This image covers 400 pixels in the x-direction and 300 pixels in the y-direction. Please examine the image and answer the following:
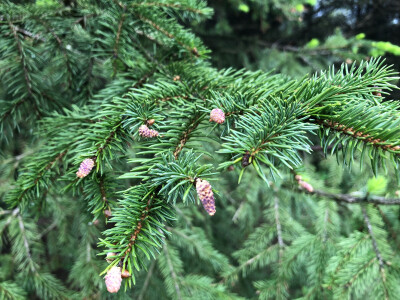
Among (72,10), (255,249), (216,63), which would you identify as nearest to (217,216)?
(255,249)

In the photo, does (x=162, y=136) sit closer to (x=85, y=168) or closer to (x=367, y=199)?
(x=85, y=168)

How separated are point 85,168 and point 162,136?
6.8 inches

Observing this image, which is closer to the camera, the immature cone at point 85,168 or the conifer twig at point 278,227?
the immature cone at point 85,168

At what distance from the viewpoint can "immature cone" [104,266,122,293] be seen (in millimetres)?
407

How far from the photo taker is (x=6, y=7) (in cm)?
75

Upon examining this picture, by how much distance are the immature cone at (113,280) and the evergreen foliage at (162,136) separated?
0.7 inches

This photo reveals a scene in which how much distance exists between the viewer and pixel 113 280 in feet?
1.35

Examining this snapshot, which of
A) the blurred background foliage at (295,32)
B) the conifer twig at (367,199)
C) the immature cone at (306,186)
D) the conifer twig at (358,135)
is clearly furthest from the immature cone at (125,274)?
the blurred background foliage at (295,32)

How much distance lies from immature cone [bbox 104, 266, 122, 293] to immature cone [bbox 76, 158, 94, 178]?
197 mm

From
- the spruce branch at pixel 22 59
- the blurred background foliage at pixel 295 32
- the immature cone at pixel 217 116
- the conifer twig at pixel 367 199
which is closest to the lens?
the immature cone at pixel 217 116

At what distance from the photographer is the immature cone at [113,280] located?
0.41 meters

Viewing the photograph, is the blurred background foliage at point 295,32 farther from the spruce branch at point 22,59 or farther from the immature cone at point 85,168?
the immature cone at point 85,168

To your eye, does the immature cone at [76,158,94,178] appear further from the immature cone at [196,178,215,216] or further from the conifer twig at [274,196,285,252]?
the conifer twig at [274,196,285,252]

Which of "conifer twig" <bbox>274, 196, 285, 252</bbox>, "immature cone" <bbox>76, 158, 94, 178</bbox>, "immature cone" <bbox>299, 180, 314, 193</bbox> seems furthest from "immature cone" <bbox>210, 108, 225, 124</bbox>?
"conifer twig" <bbox>274, 196, 285, 252</bbox>
